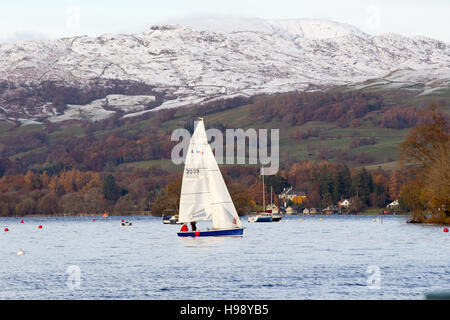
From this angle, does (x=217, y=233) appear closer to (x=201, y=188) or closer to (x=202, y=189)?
(x=202, y=189)

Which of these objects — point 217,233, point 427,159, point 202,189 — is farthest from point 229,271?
point 427,159

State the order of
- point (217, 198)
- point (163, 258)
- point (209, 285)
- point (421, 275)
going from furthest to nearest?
point (217, 198), point (163, 258), point (421, 275), point (209, 285)

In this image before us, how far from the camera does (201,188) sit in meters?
93.3

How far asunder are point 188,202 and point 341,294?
46.4 meters

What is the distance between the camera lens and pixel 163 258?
7469 centimetres

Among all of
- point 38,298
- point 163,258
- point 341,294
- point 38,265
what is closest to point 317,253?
point 163,258

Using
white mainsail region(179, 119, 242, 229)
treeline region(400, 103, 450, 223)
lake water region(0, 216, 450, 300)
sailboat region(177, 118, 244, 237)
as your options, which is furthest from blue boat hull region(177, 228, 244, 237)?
treeline region(400, 103, 450, 223)

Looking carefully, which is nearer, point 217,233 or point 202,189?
point 202,189

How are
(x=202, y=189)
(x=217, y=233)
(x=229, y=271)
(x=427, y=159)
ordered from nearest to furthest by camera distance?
1. (x=229, y=271)
2. (x=202, y=189)
3. (x=217, y=233)
4. (x=427, y=159)

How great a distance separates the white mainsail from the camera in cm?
9312

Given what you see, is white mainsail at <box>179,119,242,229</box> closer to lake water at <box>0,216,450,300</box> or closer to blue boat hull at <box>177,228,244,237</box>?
blue boat hull at <box>177,228,244,237</box>

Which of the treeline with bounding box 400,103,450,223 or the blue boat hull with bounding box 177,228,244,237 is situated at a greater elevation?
the treeline with bounding box 400,103,450,223

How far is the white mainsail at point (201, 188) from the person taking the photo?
9312 cm
